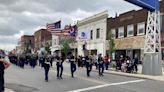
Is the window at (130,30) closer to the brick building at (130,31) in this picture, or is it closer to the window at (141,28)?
the brick building at (130,31)

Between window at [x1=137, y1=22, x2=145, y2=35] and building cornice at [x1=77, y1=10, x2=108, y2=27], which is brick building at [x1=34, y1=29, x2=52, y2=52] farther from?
window at [x1=137, y1=22, x2=145, y2=35]

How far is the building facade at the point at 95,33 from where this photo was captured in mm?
57975

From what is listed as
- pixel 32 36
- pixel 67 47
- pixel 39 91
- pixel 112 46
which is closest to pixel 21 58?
pixel 112 46

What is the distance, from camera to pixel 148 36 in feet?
95.6

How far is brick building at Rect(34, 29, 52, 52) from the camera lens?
10299cm

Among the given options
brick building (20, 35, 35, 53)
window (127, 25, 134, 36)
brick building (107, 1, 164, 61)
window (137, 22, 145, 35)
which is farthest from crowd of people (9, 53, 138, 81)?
brick building (20, 35, 35, 53)

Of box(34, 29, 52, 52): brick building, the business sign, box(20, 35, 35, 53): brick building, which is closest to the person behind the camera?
the business sign

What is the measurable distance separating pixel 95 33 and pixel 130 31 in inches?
490

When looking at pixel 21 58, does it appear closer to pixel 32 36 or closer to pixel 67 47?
pixel 67 47

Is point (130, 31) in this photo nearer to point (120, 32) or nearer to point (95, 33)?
point (120, 32)

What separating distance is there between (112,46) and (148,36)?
1755 cm

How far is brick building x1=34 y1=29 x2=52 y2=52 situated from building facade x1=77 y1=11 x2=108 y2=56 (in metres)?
33.5

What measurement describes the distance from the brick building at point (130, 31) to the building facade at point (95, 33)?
245 cm

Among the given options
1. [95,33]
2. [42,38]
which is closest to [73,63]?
[95,33]
